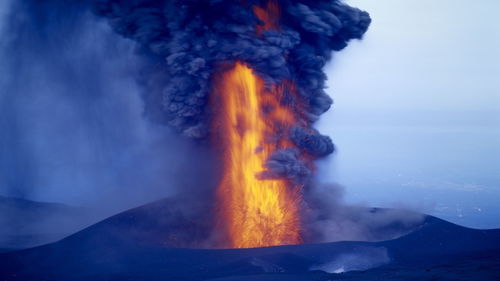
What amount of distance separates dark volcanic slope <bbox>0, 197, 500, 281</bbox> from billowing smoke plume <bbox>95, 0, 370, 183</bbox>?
385cm

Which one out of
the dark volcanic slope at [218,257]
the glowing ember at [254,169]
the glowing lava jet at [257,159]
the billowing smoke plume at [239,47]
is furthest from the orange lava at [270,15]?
the dark volcanic slope at [218,257]

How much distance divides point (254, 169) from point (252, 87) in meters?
3.16

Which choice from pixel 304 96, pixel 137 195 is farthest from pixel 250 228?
pixel 137 195

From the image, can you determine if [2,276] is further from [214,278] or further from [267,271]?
[267,271]

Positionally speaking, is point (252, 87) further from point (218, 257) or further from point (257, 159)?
point (218, 257)

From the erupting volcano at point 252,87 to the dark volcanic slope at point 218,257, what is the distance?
2.81 meters

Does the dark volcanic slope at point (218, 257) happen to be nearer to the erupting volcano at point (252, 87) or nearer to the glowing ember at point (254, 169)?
the glowing ember at point (254, 169)

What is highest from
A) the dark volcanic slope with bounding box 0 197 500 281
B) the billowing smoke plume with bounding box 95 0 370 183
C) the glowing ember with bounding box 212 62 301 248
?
the billowing smoke plume with bounding box 95 0 370 183

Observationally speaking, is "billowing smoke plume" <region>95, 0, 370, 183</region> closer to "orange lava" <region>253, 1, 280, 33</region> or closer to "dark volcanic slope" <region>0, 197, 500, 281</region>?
"orange lava" <region>253, 1, 280, 33</region>

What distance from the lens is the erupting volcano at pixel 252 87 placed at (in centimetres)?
1791

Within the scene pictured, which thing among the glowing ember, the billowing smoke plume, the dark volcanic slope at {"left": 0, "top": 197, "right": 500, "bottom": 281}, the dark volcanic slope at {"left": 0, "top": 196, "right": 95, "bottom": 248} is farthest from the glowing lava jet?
the dark volcanic slope at {"left": 0, "top": 196, "right": 95, "bottom": 248}

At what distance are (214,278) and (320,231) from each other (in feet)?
22.6

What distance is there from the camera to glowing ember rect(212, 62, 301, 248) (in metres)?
18.1

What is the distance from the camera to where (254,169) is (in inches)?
728
